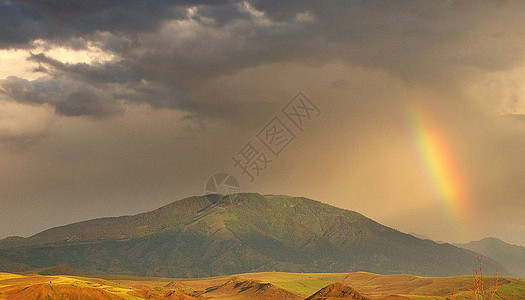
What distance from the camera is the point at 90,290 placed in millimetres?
A: 169000

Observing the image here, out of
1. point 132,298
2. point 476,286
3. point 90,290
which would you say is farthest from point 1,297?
point 476,286

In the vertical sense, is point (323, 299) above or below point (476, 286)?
below

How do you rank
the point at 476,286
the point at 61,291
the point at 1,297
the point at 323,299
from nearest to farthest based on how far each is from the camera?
the point at 476,286
the point at 1,297
the point at 61,291
the point at 323,299

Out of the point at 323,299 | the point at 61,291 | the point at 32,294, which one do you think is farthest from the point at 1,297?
the point at 323,299

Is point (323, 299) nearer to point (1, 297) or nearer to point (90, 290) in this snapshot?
point (90, 290)

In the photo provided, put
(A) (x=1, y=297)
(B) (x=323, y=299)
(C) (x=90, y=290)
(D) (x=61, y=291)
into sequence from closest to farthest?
(A) (x=1, y=297) < (D) (x=61, y=291) < (C) (x=90, y=290) < (B) (x=323, y=299)

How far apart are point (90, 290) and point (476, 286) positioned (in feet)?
549

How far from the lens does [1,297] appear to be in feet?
473

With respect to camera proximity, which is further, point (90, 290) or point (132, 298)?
point (132, 298)

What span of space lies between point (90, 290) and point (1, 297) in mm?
30899

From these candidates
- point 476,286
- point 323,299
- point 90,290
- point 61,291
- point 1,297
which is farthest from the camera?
point 323,299

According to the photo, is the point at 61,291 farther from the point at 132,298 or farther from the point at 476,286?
the point at 476,286

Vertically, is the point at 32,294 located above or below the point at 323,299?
above

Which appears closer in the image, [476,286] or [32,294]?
[476,286]
